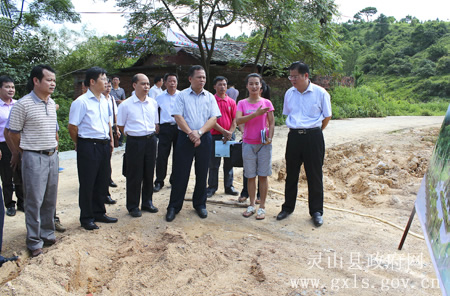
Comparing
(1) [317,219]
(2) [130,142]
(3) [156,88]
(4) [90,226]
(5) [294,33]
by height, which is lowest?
(4) [90,226]

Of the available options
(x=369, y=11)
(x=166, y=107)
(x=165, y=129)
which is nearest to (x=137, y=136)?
(x=165, y=129)

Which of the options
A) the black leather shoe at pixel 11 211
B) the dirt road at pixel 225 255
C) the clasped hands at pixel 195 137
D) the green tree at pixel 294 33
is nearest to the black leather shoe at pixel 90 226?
the dirt road at pixel 225 255

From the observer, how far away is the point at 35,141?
3.50 meters

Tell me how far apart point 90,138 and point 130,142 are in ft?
2.01

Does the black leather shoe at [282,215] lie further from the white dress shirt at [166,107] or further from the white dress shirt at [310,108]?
the white dress shirt at [166,107]

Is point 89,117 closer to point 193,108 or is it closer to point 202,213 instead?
point 193,108

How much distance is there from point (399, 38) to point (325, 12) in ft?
140

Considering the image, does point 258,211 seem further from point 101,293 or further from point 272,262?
point 101,293

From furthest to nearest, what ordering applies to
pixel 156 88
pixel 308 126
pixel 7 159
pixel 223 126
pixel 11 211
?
pixel 156 88 < pixel 223 126 < pixel 7 159 < pixel 11 211 < pixel 308 126

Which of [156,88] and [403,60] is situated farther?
[403,60]

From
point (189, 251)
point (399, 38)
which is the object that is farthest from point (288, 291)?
point (399, 38)

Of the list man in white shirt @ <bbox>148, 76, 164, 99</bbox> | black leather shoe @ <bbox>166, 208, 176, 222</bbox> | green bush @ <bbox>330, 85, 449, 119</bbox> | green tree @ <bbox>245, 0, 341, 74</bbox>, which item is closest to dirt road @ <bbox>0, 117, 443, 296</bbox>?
black leather shoe @ <bbox>166, 208, 176, 222</bbox>

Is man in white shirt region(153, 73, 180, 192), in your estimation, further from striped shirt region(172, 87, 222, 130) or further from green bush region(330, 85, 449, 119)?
green bush region(330, 85, 449, 119)

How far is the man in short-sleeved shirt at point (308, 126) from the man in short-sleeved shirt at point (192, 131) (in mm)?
1020
